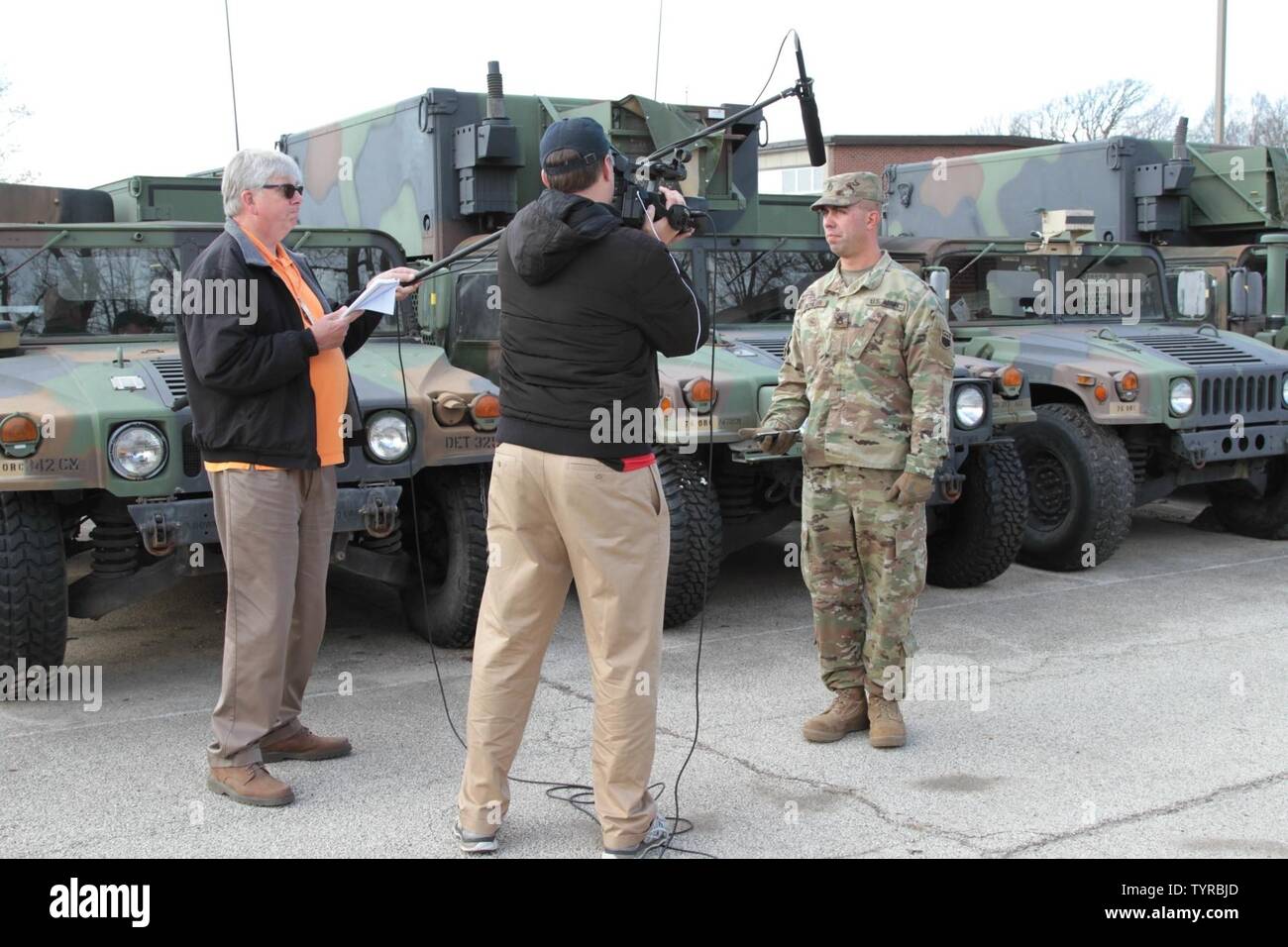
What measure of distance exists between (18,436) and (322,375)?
1.28 metres

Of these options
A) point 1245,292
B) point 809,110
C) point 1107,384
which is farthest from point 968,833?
point 1245,292

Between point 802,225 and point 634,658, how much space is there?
737 centimetres

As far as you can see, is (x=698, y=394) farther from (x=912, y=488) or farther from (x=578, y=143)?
(x=578, y=143)

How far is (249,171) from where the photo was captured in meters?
4.04

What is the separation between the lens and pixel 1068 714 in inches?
193

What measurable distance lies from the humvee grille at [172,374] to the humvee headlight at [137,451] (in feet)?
0.72

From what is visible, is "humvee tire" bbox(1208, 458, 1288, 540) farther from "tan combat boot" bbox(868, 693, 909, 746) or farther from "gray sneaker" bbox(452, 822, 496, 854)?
"gray sneaker" bbox(452, 822, 496, 854)

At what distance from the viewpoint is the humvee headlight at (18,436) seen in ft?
15.4

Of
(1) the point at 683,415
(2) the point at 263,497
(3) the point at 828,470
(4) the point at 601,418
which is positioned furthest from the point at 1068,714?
(2) the point at 263,497

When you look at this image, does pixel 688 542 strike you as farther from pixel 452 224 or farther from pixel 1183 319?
pixel 1183 319

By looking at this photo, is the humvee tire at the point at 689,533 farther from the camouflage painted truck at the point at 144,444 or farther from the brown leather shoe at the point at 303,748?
the brown leather shoe at the point at 303,748

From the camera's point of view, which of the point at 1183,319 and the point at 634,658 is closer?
the point at 634,658

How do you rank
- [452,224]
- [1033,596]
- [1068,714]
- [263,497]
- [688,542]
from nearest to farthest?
[263,497] → [1068,714] → [688,542] → [1033,596] → [452,224]

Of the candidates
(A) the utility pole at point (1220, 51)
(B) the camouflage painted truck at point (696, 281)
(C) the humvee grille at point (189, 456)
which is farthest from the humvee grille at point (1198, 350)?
(A) the utility pole at point (1220, 51)
